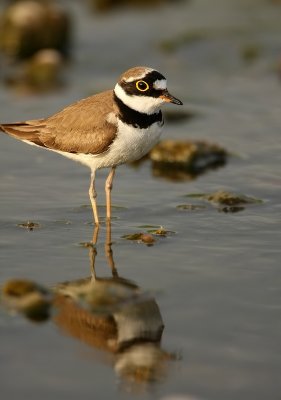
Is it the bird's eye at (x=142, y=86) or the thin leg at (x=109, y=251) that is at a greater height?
the bird's eye at (x=142, y=86)

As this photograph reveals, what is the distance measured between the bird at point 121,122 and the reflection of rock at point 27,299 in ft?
6.59

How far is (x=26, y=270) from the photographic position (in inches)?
277

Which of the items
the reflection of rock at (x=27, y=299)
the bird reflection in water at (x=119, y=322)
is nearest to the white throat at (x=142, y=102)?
the bird reflection in water at (x=119, y=322)

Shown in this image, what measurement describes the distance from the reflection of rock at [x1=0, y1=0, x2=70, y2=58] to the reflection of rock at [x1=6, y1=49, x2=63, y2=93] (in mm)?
241

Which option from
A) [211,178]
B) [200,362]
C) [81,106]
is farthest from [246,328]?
[211,178]

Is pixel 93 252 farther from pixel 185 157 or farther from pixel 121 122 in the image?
pixel 185 157

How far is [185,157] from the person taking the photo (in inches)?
404

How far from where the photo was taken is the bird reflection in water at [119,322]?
5.48m

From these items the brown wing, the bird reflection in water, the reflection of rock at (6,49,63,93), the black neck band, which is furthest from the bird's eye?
the reflection of rock at (6,49,63,93)

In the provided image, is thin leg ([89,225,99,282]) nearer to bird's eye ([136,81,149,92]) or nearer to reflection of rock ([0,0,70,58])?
bird's eye ([136,81,149,92])

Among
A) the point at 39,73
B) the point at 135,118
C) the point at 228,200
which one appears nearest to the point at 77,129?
the point at 135,118

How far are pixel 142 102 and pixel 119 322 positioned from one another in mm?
2568

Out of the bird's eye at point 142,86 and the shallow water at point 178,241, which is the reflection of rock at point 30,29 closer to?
the shallow water at point 178,241

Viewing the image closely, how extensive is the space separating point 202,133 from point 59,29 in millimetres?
5226
